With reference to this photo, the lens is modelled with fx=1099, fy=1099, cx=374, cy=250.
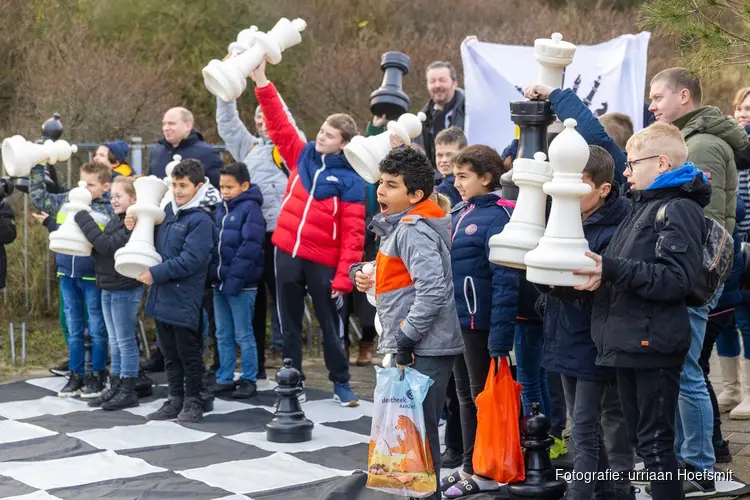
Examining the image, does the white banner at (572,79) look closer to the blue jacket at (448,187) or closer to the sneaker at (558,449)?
the blue jacket at (448,187)

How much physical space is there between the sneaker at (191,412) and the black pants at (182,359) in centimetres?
5

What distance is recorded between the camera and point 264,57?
6.57 meters

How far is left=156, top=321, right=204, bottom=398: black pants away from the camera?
6.91 metres

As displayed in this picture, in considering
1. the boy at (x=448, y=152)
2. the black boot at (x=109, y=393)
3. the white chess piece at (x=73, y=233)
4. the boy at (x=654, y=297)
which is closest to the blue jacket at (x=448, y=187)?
the boy at (x=448, y=152)

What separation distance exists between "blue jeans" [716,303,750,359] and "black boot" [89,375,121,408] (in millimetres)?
3905

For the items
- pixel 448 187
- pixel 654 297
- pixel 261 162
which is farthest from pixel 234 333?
pixel 654 297

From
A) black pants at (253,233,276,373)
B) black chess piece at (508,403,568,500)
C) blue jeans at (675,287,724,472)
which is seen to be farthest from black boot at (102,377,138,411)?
blue jeans at (675,287,724,472)

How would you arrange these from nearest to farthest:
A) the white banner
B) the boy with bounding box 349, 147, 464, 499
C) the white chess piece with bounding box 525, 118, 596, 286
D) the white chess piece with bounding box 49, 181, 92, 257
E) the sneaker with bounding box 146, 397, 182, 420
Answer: the white chess piece with bounding box 525, 118, 596, 286 < the boy with bounding box 349, 147, 464, 499 < the sneaker with bounding box 146, 397, 182, 420 < the white chess piece with bounding box 49, 181, 92, 257 < the white banner

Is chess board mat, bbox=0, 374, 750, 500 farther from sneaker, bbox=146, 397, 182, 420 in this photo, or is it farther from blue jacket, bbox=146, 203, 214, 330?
blue jacket, bbox=146, 203, 214, 330

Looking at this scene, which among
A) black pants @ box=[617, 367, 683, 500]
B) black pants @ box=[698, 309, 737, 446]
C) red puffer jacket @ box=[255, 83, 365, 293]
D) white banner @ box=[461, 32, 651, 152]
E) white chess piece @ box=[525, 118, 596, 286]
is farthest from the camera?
white banner @ box=[461, 32, 651, 152]

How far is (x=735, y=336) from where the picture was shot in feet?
22.6

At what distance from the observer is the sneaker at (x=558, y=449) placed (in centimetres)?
575

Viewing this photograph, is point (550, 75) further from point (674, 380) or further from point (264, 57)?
point (264, 57)

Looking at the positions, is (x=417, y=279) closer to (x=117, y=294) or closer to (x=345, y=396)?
(x=345, y=396)
